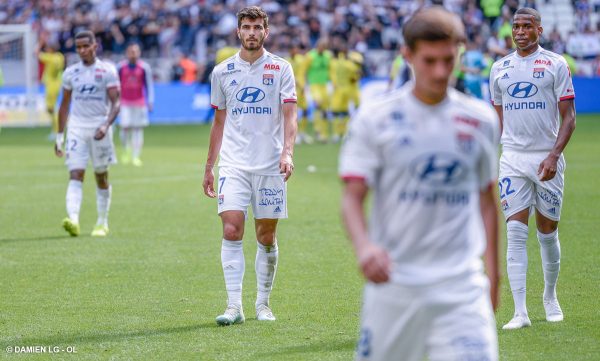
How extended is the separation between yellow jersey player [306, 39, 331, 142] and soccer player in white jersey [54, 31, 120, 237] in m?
15.2

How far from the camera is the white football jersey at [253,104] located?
27.2ft

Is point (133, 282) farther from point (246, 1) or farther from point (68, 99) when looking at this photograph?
point (246, 1)

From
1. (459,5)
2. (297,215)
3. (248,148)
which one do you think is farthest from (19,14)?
(248,148)

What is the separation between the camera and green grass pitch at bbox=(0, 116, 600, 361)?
7.49 m

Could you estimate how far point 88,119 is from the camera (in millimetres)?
13414

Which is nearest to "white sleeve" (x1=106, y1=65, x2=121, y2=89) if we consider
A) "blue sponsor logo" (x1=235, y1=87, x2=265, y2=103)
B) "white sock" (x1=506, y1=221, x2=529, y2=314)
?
"blue sponsor logo" (x1=235, y1=87, x2=265, y2=103)

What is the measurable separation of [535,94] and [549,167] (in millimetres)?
618

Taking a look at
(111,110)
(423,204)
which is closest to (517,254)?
(423,204)

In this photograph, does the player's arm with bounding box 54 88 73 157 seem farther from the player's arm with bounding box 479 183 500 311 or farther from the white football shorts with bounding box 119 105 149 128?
the white football shorts with bounding box 119 105 149 128

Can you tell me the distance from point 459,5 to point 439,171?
1363 inches

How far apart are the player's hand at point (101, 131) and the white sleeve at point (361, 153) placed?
875 cm

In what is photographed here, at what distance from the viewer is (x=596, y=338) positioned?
751 centimetres

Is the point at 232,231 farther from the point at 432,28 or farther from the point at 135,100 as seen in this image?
the point at 135,100

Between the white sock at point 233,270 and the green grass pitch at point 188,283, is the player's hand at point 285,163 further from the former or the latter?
the green grass pitch at point 188,283
